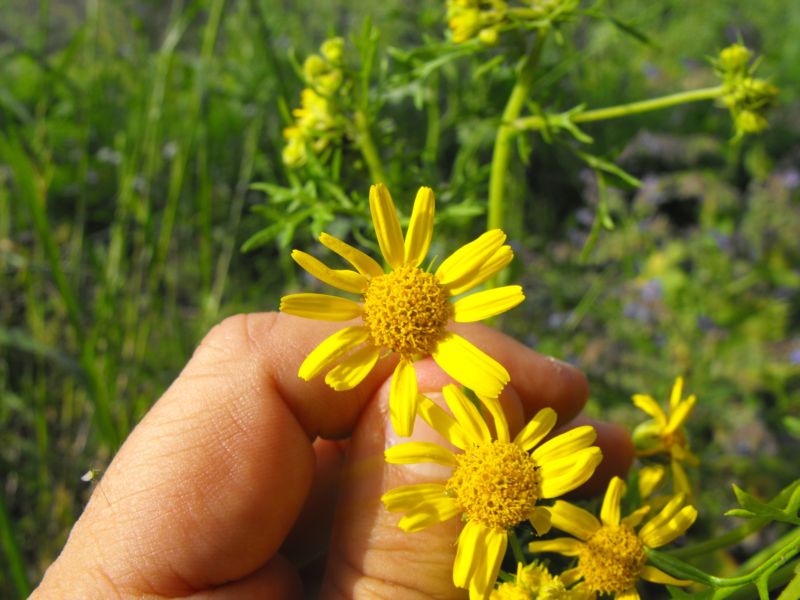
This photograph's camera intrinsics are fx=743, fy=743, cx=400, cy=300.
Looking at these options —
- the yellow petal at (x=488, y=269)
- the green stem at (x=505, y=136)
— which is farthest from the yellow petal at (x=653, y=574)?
the green stem at (x=505, y=136)

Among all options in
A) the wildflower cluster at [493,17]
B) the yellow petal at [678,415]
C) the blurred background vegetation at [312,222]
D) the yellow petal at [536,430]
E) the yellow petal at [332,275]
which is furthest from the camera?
the blurred background vegetation at [312,222]

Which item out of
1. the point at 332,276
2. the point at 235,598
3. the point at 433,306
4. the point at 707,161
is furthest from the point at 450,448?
the point at 707,161

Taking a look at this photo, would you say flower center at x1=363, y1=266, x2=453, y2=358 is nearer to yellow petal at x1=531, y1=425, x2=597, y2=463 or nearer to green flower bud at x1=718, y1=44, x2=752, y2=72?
yellow petal at x1=531, y1=425, x2=597, y2=463

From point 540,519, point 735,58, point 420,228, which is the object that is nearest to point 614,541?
point 540,519

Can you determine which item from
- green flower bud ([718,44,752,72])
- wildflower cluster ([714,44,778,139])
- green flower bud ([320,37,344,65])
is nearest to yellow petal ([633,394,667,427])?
wildflower cluster ([714,44,778,139])

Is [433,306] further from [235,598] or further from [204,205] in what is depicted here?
[204,205]

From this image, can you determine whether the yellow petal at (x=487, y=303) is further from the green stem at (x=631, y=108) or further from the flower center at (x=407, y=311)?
the green stem at (x=631, y=108)
